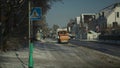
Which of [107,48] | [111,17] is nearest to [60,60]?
[107,48]

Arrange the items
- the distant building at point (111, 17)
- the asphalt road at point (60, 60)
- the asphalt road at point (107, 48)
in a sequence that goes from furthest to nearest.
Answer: the distant building at point (111, 17)
the asphalt road at point (107, 48)
the asphalt road at point (60, 60)

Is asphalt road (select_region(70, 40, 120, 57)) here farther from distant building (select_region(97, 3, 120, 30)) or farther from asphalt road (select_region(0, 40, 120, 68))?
distant building (select_region(97, 3, 120, 30))

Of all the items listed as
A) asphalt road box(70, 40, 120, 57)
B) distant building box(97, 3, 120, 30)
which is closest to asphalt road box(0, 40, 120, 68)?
asphalt road box(70, 40, 120, 57)

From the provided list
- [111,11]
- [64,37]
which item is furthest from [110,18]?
[64,37]

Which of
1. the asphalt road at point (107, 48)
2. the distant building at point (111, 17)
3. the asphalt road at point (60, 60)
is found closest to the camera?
the asphalt road at point (60, 60)

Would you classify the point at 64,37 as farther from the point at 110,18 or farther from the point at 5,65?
the point at 110,18

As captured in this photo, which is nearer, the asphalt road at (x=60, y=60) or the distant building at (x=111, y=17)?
the asphalt road at (x=60, y=60)

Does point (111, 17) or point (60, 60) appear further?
point (111, 17)

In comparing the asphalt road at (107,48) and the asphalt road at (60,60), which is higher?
the asphalt road at (60,60)

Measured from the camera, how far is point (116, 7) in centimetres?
11425

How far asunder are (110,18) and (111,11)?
237 centimetres

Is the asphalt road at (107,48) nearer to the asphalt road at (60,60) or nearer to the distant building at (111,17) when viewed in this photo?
the asphalt road at (60,60)

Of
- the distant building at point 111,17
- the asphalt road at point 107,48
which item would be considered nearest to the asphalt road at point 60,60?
the asphalt road at point 107,48

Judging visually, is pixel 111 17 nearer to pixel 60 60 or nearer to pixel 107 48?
pixel 107 48
